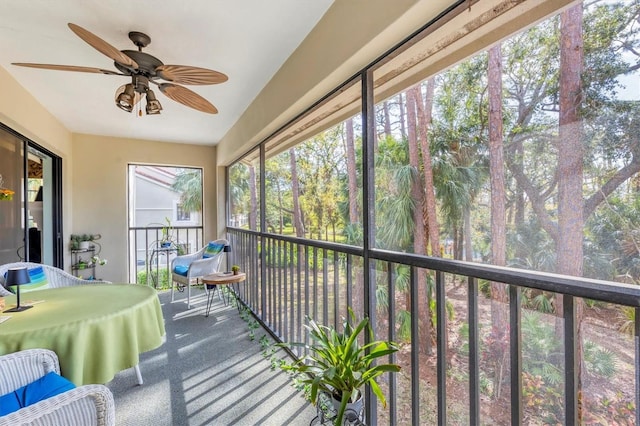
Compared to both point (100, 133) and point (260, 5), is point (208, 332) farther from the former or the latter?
point (100, 133)

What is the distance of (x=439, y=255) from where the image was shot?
4.38ft

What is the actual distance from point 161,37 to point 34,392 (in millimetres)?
2196

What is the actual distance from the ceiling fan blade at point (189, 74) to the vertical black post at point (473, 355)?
72.0 inches

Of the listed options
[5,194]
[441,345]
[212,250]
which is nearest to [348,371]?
[441,345]

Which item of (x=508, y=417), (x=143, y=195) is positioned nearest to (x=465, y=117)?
(x=508, y=417)

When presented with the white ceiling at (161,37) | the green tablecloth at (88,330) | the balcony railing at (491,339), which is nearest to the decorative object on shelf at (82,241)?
the white ceiling at (161,37)

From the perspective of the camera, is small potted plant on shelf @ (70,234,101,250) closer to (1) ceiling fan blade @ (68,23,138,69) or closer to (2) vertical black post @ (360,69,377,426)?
(1) ceiling fan blade @ (68,23,138,69)

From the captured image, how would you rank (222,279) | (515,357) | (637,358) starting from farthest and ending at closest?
1. (222,279)
2. (515,357)
3. (637,358)

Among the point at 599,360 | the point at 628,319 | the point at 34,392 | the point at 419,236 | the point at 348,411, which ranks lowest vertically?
the point at 348,411

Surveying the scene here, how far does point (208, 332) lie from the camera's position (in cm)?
333

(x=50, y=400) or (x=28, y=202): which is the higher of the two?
(x=28, y=202)

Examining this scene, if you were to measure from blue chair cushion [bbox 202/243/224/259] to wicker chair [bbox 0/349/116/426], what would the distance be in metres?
2.94

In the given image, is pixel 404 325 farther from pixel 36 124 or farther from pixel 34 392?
pixel 36 124

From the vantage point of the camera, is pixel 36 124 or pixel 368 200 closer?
pixel 368 200
